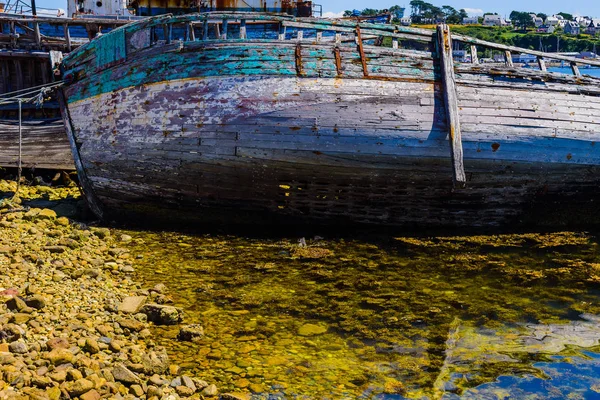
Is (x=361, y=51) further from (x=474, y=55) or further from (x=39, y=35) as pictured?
(x=39, y=35)

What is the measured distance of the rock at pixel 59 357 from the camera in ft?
16.0

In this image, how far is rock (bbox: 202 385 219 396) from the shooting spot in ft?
16.4

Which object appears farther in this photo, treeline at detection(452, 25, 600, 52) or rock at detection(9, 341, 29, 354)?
treeline at detection(452, 25, 600, 52)

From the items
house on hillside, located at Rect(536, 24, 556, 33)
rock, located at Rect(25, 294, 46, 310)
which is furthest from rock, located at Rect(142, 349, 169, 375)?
house on hillside, located at Rect(536, 24, 556, 33)

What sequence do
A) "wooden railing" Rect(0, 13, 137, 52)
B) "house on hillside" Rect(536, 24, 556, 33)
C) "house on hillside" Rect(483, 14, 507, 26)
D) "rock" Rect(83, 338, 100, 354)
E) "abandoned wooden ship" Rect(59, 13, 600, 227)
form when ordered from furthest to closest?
1. "house on hillside" Rect(483, 14, 507, 26)
2. "house on hillside" Rect(536, 24, 556, 33)
3. "wooden railing" Rect(0, 13, 137, 52)
4. "abandoned wooden ship" Rect(59, 13, 600, 227)
5. "rock" Rect(83, 338, 100, 354)

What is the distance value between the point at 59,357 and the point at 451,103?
6.52 m

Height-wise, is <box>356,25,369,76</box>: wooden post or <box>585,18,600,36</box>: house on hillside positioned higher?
<box>585,18,600,36</box>: house on hillside

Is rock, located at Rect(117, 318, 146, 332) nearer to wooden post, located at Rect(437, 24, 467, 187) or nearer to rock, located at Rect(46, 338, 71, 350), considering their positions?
rock, located at Rect(46, 338, 71, 350)

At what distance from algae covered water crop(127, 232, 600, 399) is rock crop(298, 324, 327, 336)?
0.8 inches

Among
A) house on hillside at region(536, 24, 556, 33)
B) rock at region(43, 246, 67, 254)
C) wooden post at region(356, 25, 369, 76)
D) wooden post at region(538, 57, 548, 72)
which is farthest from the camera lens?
house on hillside at region(536, 24, 556, 33)

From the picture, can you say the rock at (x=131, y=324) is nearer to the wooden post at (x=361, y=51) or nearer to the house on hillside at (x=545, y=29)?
the wooden post at (x=361, y=51)

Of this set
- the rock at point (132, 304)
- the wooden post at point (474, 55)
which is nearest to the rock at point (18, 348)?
the rock at point (132, 304)

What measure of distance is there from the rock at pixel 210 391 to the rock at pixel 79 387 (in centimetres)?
91

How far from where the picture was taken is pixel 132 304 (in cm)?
652
